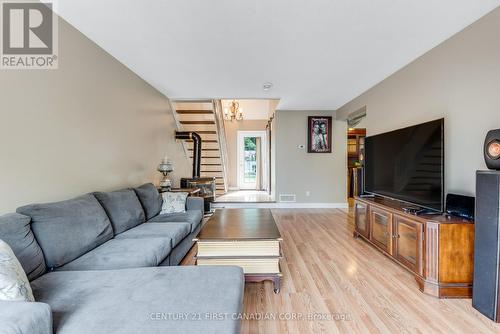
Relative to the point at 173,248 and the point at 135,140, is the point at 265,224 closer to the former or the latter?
the point at 173,248

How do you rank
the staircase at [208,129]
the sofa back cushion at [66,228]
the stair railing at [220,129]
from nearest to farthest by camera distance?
the sofa back cushion at [66,228] < the staircase at [208,129] < the stair railing at [220,129]

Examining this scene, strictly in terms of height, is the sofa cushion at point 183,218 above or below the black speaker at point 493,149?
below

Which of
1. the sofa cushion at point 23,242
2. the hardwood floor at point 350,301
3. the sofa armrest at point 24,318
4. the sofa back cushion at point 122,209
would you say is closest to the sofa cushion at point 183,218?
the sofa back cushion at point 122,209

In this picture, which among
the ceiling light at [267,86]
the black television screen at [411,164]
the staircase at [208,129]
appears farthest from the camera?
the staircase at [208,129]

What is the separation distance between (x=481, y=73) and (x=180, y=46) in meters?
2.93

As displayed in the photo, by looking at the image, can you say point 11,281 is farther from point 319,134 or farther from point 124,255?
point 319,134

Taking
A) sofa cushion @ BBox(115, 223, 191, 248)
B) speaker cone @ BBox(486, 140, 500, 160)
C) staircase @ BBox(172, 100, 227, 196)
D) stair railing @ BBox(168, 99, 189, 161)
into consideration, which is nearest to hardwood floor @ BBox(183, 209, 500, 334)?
sofa cushion @ BBox(115, 223, 191, 248)

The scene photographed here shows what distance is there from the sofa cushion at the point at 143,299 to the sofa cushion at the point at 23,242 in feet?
0.30

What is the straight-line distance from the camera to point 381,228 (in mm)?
2795

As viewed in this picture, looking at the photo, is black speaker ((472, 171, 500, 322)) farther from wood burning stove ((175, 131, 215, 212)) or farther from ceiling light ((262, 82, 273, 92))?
wood burning stove ((175, 131, 215, 212))

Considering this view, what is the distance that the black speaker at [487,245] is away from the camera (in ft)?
5.37

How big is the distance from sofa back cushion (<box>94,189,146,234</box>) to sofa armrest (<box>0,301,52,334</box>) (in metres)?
1.41

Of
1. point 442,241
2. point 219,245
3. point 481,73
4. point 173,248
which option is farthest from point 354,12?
point 173,248

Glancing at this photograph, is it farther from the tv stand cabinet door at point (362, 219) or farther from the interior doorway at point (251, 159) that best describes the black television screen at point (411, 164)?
the interior doorway at point (251, 159)
